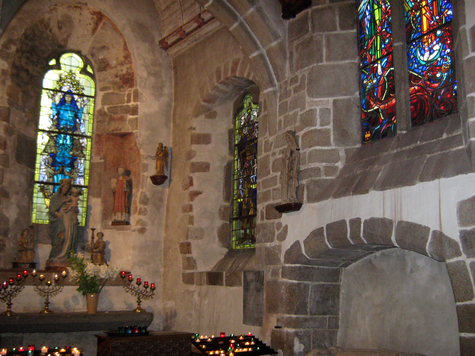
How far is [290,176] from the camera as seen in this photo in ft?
20.6

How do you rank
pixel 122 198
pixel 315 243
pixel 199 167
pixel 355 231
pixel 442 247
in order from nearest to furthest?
pixel 442 247 → pixel 355 231 → pixel 315 243 → pixel 199 167 → pixel 122 198

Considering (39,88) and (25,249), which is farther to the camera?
(39,88)

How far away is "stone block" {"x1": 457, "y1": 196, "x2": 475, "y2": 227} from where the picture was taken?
14.3 ft

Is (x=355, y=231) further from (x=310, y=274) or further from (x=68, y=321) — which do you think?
(x=68, y=321)

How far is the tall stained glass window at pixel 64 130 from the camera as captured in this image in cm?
930

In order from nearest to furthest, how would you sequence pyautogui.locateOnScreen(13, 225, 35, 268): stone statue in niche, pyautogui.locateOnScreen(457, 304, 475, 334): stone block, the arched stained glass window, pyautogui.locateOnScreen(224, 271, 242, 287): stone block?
pyautogui.locateOnScreen(457, 304, 475, 334): stone block < the arched stained glass window < pyautogui.locateOnScreen(224, 271, 242, 287): stone block < pyautogui.locateOnScreen(13, 225, 35, 268): stone statue in niche

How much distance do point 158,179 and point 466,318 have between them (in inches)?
225

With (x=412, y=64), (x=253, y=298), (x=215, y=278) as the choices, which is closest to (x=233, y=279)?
(x=215, y=278)

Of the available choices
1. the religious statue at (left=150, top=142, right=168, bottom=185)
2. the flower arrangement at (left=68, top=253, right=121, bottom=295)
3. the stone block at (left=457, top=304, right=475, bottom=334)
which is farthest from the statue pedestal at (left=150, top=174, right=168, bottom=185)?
the stone block at (left=457, top=304, right=475, bottom=334)

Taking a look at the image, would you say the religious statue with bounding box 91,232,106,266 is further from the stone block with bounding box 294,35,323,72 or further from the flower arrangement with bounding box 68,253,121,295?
the stone block with bounding box 294,35,323,72

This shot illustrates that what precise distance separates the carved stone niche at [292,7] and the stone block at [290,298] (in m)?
3.10

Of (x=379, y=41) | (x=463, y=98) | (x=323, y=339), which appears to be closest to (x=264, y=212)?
(x=323, y=339)

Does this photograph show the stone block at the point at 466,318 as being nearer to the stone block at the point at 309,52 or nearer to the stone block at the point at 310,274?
the stone block at the point at 310,274

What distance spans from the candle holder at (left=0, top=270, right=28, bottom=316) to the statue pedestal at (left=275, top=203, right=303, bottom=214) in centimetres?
361
